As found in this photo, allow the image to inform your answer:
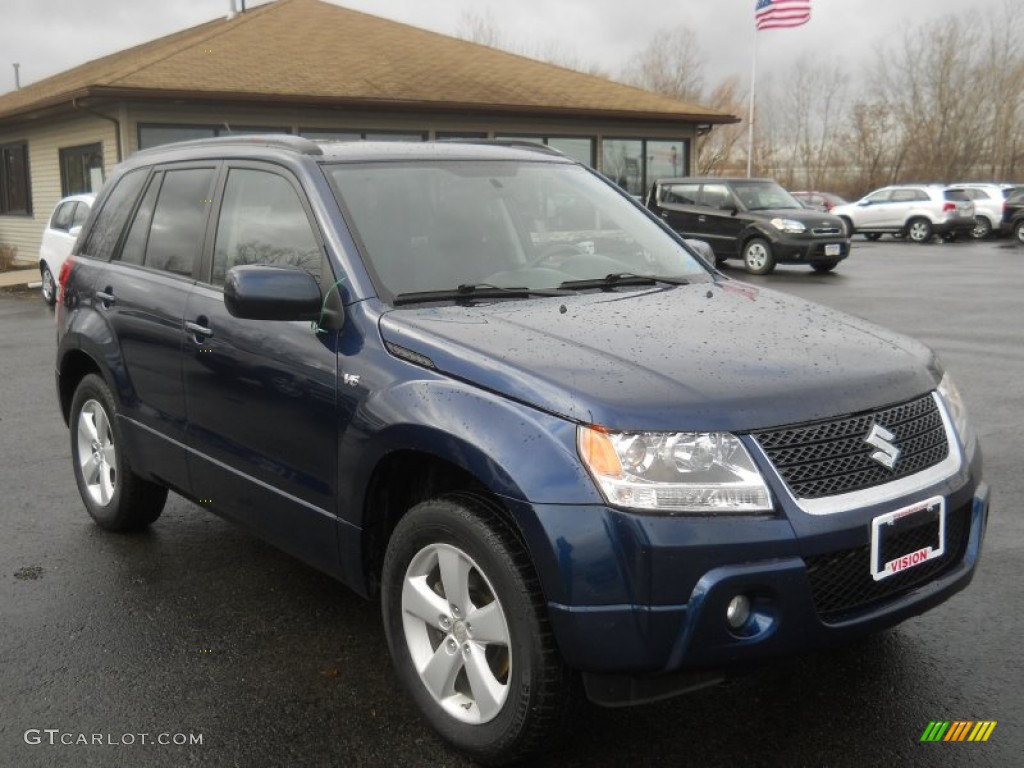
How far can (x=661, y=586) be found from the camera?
8.38ft

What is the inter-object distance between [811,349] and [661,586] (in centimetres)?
97

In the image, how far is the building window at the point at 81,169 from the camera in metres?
21.0

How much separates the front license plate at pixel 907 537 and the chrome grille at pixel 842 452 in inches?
4.0

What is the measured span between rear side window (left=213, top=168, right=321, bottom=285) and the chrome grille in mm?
1716

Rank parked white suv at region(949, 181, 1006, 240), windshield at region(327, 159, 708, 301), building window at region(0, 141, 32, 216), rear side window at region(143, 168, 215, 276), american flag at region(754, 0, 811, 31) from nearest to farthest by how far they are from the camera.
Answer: windshield at region(327, 159, 708, 301) < rear side window at region(143, 168, 215, 276) < building window at region(0, 141, 32, 216) < american flag at region(754, 0, 811, 31) < parked white suv at region(949, 181, 1006, 240)

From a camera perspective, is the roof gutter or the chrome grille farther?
the roof gutter

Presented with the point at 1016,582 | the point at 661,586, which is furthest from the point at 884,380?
the point at 1016,582

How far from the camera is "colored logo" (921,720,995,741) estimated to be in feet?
10.1

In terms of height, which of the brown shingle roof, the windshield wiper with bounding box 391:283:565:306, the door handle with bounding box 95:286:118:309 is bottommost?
the door handle with bounding box 95:286:118:309

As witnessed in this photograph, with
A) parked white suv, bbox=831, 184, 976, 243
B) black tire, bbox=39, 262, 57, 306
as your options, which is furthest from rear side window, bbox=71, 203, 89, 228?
parked white suv, bbox=831, 184, 976, 243

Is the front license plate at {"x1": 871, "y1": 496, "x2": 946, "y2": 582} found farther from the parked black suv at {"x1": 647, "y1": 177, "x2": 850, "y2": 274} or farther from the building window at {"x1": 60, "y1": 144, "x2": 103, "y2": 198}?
the building window at {"x1": 60, "y1": 144, "x2": 103, "y2": 198}

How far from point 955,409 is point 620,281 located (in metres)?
1.25

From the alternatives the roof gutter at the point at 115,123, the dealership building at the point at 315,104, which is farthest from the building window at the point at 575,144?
the roof gutter at the point at 115,123

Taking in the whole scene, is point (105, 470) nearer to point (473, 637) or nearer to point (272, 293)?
point (272, 293)
